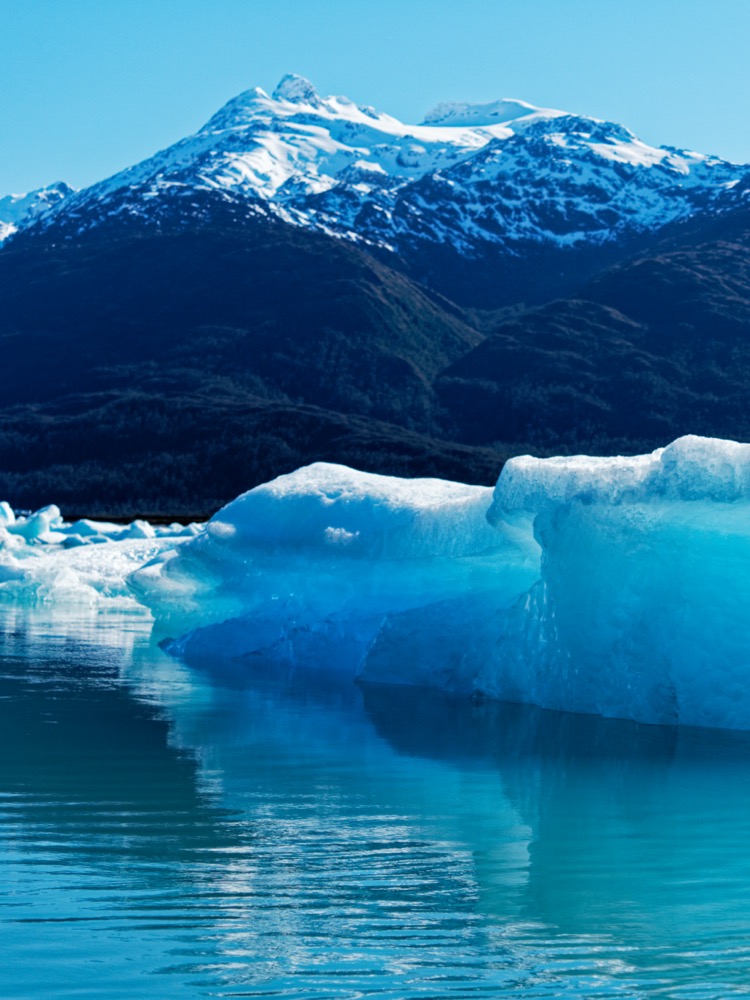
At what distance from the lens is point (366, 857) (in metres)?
5.68

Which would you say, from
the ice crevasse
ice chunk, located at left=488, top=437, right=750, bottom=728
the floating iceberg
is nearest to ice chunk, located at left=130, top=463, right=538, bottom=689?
the ice crevasse

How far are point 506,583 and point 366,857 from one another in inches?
297

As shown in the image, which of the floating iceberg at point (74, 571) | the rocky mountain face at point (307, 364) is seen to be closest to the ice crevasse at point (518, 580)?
the floating iceberg at point (74, 571)

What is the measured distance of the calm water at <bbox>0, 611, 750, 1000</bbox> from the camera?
415 centimetres

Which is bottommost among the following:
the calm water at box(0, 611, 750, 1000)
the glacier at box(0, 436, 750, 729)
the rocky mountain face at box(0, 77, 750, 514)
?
the calm water at box(0, 611, 750, 1000)

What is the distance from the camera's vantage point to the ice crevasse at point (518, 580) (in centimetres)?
1003

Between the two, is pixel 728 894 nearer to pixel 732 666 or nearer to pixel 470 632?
pixel 732 666

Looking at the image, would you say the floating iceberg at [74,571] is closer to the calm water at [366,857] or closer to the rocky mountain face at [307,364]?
the calm water at [366,857]

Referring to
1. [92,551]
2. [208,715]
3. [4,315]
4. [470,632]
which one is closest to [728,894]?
[208,715]

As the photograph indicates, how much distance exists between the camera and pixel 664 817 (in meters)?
6.71

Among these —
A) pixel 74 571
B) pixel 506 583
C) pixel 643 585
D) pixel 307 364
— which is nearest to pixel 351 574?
pixel 506 583

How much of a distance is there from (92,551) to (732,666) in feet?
71.5

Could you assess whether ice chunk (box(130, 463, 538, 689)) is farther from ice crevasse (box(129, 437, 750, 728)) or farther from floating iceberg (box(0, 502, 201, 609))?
floating iceberg (box(0, 502, 201, 609))

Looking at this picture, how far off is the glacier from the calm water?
0.62 meters
